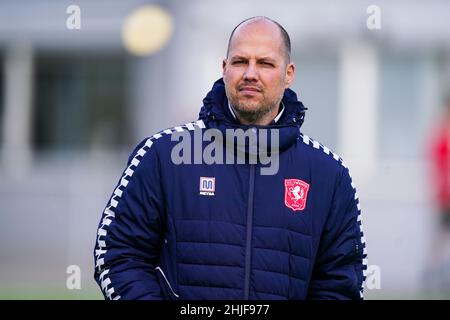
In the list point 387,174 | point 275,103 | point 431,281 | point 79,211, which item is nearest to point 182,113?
point 79,211

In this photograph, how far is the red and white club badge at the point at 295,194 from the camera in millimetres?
4344

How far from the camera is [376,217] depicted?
15.6 m

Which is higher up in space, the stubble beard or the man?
the stubble beard

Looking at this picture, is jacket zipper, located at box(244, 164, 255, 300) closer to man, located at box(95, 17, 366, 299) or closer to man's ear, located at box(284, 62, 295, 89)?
man, located at box(95, 17, 366, 299)

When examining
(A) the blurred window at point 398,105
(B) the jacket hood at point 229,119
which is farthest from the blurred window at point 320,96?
(B) the jacket hood at point 229,119

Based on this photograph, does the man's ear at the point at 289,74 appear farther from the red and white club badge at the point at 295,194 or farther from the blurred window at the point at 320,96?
the blurred window at the point at 320,96

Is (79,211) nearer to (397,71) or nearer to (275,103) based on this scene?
(397,71)

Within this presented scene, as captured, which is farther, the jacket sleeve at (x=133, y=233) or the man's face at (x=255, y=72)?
the man's face at (x=255, y=72)

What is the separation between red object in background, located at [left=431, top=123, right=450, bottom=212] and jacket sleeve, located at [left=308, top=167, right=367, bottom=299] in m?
8.75

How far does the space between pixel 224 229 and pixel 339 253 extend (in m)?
0.52

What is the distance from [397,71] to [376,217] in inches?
93.6

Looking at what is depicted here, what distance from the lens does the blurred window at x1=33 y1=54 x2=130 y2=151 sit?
18.5 m

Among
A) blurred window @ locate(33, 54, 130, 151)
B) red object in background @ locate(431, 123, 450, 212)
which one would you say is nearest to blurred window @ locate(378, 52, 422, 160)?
red object in background @ locate(431, 123, 450, 212)

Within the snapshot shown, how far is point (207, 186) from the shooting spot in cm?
432
